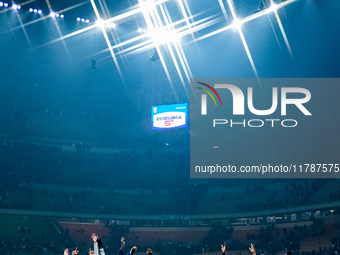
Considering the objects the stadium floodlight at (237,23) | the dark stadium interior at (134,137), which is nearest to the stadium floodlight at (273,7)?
the dark stadium interior at (134,137)

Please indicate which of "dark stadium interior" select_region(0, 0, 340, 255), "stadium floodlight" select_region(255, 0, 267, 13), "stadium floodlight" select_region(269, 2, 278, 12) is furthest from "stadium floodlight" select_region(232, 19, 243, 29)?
"stadium floodlight" select_region(269, 2, 278, 12)

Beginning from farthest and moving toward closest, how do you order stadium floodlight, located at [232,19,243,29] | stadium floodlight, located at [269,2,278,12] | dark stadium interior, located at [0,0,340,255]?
stadium floodlight, located at [232,19,243,29] < dark stadium interior, located at [0,0,340,255] < stadium floodlight, located at [269,2,278,12]

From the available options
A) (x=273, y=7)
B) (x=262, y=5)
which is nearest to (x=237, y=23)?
(x=262, y=5)

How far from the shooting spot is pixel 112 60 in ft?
120

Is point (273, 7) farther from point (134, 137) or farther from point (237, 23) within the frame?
point (134, 137)

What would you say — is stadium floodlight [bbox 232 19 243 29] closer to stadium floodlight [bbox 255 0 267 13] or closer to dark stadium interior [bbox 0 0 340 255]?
dark stadium interior [bbox 0 0 340 255]

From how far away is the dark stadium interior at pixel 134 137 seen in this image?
26.0 meters

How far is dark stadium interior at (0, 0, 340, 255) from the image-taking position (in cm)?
2595

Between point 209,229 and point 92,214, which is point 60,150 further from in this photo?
point 209,229

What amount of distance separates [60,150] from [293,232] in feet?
58.4

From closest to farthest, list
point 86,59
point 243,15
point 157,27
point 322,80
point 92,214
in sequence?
point 243,15 < point 157,27 < point 92,214 < point 322,80 < point 86,59

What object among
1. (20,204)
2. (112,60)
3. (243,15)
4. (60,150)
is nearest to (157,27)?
(243,15)

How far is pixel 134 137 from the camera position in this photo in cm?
3669

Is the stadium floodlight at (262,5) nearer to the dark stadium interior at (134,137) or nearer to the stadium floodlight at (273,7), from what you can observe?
the dark stadium interior at (134,137)
